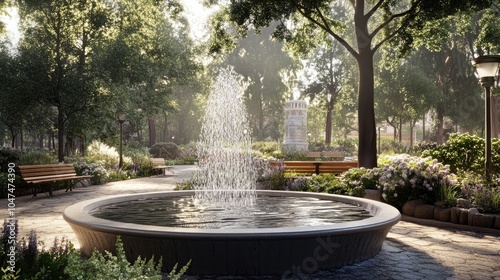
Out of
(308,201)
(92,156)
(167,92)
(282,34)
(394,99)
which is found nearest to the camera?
(308,201)

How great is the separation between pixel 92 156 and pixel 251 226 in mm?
15897

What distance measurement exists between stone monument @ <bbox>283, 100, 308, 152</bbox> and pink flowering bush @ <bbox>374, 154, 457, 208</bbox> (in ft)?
72.5

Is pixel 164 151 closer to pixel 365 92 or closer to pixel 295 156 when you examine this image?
pixel 295 156

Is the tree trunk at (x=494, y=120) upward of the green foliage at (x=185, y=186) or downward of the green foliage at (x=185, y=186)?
upward

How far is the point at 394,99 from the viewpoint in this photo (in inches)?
1501

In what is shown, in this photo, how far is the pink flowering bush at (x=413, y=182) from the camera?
8.59 m

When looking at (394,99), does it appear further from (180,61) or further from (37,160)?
(37,160)

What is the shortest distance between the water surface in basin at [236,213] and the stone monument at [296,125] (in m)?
22.9

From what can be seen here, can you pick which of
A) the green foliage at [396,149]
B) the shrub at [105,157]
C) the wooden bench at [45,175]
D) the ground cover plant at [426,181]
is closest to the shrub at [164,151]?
the shrub at [105,157]

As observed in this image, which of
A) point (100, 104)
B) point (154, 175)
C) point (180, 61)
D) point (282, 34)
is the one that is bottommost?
point (154, 175)

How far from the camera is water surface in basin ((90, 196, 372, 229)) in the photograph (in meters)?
6.41

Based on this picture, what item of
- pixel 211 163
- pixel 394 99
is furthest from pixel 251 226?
pixel 394 99

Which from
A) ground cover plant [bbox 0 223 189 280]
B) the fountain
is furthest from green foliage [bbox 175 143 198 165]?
ground cover plant [bbox 0 223 189 280]

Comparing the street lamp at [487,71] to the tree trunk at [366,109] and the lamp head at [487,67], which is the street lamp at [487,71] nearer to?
the lamp head at [487,67]
